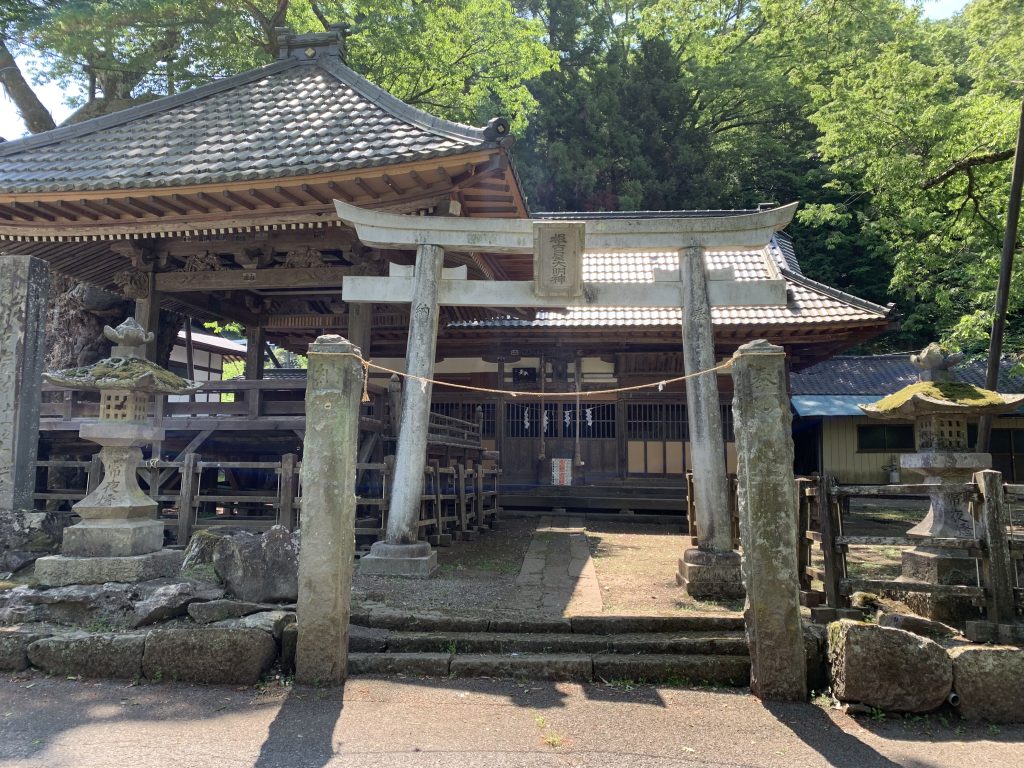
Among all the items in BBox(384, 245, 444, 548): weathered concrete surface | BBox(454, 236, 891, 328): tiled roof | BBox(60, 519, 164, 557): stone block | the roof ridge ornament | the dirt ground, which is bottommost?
the dirt ground

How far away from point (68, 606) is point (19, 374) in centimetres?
366

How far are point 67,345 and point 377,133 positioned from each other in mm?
7810

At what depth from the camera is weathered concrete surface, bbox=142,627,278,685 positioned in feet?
14.6

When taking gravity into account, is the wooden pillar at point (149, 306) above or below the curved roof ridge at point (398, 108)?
below

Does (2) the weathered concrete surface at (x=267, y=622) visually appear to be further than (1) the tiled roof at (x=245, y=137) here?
No

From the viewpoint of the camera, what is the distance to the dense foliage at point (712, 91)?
11727 mm

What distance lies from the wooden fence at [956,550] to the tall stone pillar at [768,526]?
1089 millimetres

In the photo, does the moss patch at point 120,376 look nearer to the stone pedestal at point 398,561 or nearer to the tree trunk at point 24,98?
the stone pedestal at point 398,561

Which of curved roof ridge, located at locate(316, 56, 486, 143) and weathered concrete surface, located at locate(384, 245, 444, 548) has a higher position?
curved roof ridge, located at locate(316, 56, 486, 143)

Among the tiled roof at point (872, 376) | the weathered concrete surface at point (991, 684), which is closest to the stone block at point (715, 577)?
the weathered concrete surface at point (991, 684)

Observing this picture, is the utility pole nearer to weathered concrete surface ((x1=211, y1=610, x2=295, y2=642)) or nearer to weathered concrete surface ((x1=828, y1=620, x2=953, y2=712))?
weathered concrete surface ((x1=828, y1=620, x2=953, y2=712))

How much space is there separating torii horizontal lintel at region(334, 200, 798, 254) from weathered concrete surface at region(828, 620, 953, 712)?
4.22m

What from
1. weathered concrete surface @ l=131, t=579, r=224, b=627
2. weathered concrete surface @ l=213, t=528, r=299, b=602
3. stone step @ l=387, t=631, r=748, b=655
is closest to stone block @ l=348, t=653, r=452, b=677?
stone step @ l=387, t=631, r=748, b=655

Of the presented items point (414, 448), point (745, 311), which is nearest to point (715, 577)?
point (414, 448)
